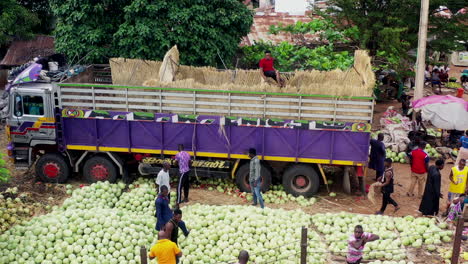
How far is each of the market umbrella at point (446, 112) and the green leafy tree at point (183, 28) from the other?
6386 millimetres

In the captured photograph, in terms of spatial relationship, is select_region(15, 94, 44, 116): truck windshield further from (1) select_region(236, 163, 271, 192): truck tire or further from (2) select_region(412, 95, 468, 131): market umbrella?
(2) select_region(412, 95, 468, 131): market umbrella

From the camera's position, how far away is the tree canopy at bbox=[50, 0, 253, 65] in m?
15.9

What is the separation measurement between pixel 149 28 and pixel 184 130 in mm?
4744

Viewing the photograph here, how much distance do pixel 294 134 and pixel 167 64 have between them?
3.94 m

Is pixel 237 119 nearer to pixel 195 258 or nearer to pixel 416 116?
pixel 195 258

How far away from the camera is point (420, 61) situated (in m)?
16.3

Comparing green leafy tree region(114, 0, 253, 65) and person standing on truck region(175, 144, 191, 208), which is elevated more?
green leafy tree region(114, 0, 253, 65)

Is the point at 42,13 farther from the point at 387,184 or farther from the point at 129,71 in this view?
the point at 387,184

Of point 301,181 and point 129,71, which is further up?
point 129,71

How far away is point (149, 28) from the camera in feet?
51.5

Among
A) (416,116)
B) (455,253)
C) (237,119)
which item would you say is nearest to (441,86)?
(416,116)

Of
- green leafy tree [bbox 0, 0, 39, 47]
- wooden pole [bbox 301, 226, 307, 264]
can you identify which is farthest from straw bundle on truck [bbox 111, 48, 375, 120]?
green leafy tree [bbox 0, 0, 39, 47]

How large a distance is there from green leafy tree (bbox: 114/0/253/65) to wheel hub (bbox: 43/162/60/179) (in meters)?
4.58

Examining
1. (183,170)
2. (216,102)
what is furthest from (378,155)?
(183,170)
